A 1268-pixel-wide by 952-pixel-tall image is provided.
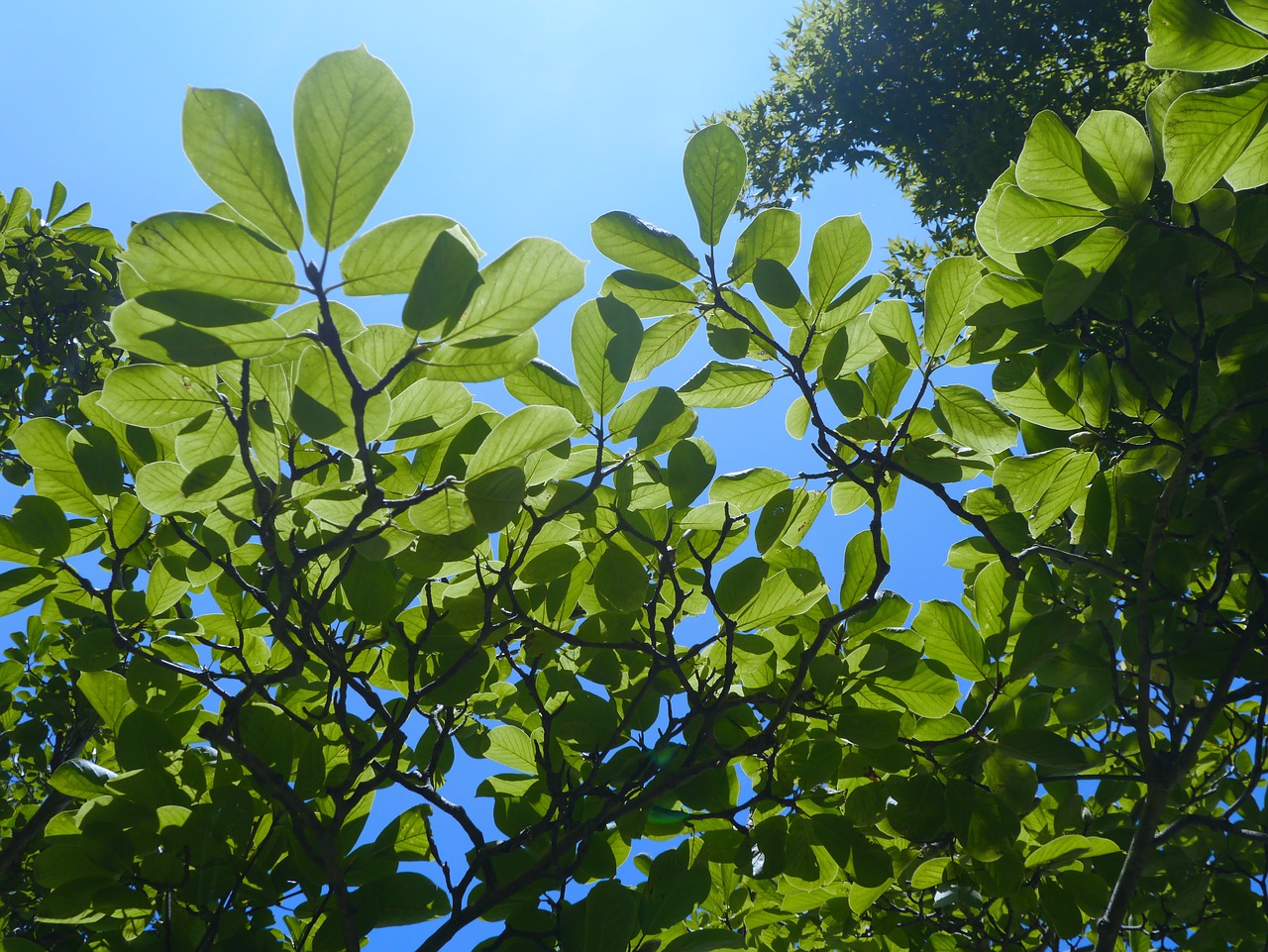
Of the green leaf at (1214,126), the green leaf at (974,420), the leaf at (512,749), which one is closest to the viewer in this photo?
the green leaf at (1214,126)

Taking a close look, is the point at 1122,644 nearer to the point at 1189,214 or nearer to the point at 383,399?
the point at 1189,214

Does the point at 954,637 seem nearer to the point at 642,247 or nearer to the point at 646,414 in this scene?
Result: the point at 646,414

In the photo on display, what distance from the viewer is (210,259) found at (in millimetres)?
840

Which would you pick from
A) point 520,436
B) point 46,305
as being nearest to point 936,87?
point 46,305

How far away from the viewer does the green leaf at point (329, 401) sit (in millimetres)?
888

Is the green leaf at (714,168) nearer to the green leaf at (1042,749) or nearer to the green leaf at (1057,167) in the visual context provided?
the green leaf at (1057,167)

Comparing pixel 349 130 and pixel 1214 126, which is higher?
pixel 1214 126

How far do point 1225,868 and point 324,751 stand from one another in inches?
81.5

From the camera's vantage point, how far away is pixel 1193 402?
4.57 ft

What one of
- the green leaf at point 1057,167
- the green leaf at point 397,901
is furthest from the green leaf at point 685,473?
the green leaf at point 397,901

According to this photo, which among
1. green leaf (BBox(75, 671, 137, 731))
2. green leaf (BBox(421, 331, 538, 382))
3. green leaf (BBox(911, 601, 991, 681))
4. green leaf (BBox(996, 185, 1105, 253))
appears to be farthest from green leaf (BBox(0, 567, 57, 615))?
green leaf (BBox(996, 185, 1105, 253))

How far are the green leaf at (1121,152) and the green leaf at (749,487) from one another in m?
0.72

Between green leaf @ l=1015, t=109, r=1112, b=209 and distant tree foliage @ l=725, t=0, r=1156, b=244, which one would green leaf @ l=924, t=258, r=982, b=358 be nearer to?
green leaf @ l=1015, t=109, r=1112, b=209

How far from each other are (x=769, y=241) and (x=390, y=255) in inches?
29.6
